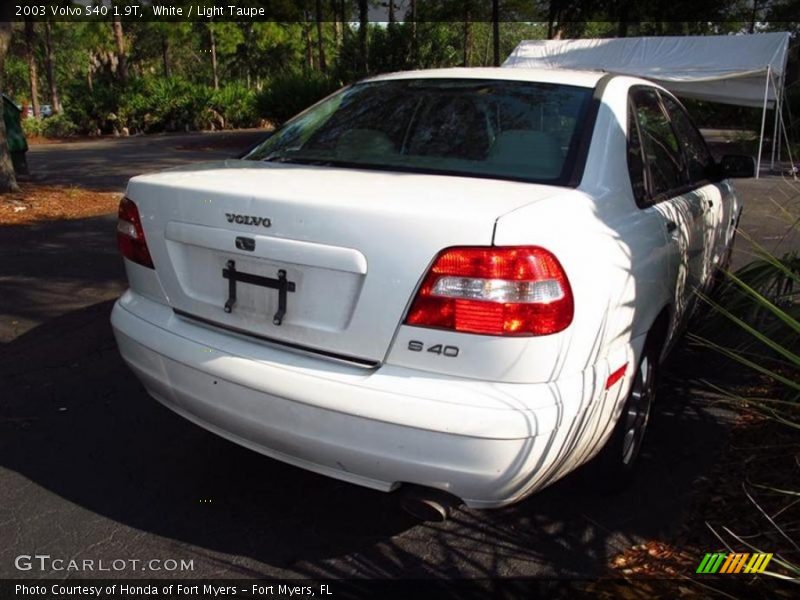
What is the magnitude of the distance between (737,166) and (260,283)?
3.03 meters

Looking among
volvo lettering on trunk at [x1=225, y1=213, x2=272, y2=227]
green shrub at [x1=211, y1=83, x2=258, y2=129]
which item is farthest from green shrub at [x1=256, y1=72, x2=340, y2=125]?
volvo lettering on trunk at [x1=225, y1=213, x2=272, y2=227]

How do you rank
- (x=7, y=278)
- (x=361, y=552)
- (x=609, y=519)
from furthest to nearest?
(x=7, y=278), (x=609, y=519), (x=361, y=552)

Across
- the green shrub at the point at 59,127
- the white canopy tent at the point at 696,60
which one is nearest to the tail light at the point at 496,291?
the white canopy tent at the point at 696,60

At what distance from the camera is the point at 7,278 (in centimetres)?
584

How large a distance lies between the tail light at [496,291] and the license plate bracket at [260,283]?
1.64ft

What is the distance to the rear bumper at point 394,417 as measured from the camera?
1.98 metres

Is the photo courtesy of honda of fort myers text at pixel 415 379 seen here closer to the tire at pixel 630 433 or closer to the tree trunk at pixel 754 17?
the tire at pixel 630 433

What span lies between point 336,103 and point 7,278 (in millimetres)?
3949

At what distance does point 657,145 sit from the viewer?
3.29 metres

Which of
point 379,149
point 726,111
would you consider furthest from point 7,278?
point 726,111

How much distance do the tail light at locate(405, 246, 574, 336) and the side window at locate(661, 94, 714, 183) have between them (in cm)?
213

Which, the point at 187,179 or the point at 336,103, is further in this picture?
the point at 336,103

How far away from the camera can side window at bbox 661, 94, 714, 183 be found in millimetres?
3777

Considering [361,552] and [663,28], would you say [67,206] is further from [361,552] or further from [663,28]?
[663,28]
